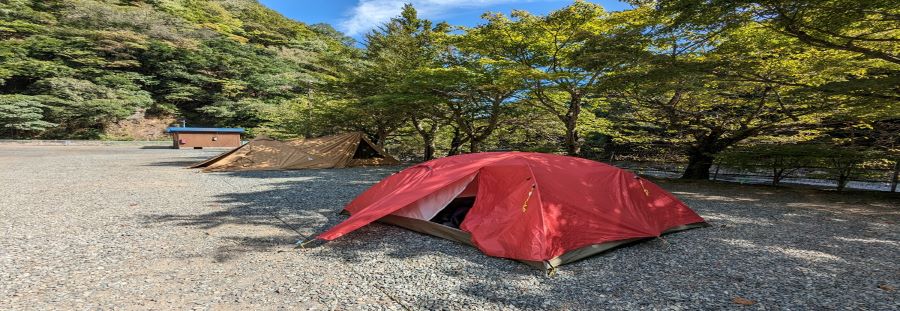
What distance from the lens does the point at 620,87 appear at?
29.1ft

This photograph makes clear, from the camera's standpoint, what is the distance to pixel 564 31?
10.2 metres

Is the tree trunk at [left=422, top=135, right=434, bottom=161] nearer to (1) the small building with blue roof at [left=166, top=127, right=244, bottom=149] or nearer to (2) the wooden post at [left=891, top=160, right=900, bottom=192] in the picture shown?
(2) the wooden post at [left=891, top=160, right=900, bottom=192]

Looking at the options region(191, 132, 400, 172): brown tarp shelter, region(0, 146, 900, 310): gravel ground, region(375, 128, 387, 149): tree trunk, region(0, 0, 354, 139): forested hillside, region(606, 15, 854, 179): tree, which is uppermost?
region(0, 0, 354, 139): forested hillside

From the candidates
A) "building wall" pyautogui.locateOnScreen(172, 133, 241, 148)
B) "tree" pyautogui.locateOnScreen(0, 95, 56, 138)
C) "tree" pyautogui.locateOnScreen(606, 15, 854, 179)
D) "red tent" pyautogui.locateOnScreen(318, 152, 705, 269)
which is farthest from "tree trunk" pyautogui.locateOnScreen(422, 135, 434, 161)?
"tree" pyautogui.locateOnScreen(0, 95, 56, 138)

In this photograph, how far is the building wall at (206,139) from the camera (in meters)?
25.0

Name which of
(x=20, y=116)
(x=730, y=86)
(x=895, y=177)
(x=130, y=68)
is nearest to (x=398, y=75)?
(x=730, y=86)

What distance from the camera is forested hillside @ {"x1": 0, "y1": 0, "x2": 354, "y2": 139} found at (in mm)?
28625

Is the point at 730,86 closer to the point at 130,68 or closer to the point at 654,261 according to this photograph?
the point at 654,261

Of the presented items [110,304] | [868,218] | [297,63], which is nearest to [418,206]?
[110,304]

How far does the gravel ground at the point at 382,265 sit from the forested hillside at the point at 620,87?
2.81 metres

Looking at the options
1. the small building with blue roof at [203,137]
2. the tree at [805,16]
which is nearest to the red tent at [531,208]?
the tree at [805,16]

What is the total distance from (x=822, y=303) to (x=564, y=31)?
845 centimetres

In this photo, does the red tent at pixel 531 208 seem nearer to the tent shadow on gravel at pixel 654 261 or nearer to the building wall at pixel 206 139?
the tent shadow on gravel at pixel 654 261

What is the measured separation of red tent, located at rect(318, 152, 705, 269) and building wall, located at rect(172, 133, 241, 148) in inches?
986
